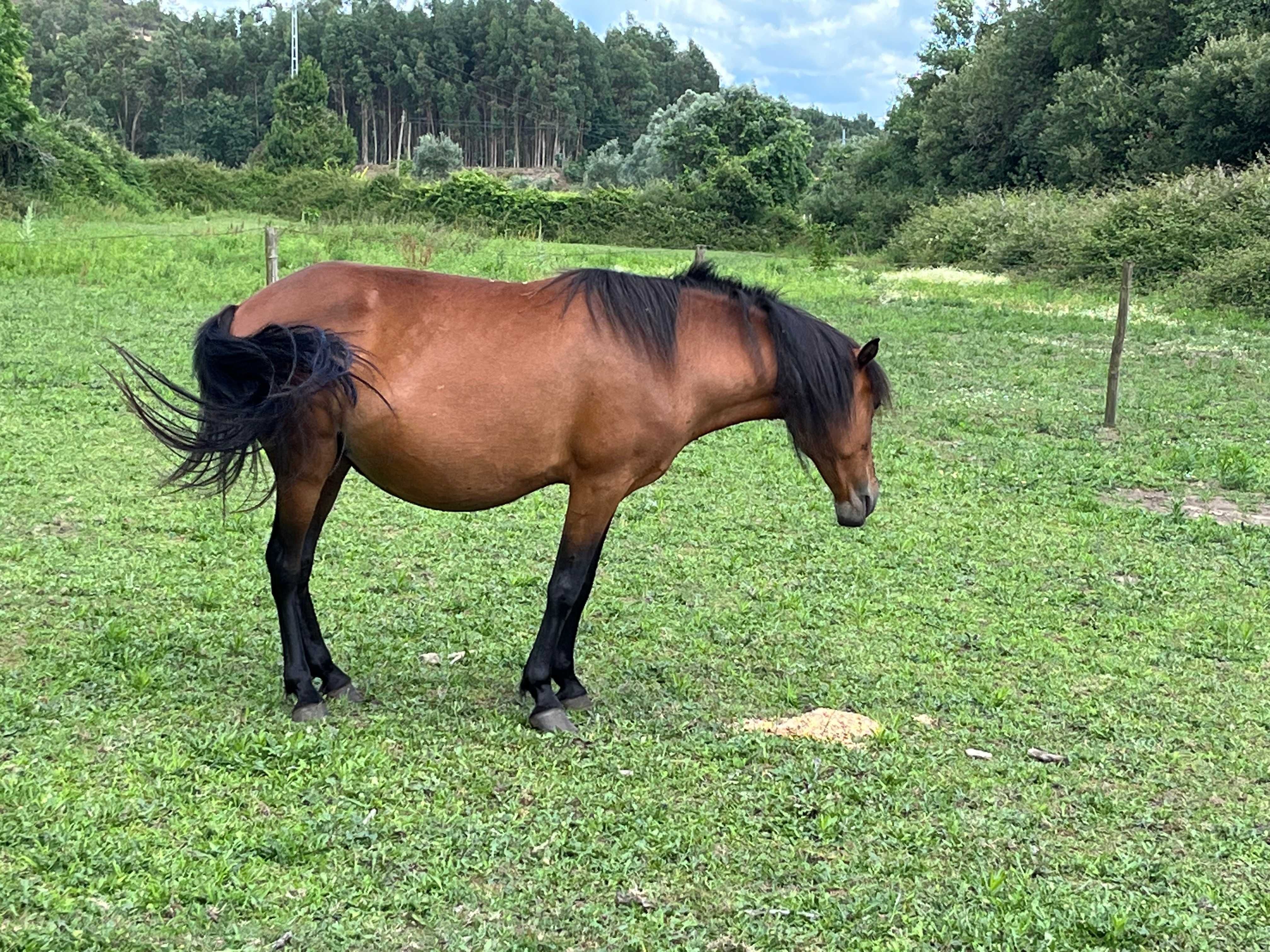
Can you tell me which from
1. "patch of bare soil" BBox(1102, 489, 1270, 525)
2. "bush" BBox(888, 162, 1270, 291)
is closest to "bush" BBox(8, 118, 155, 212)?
"bush" BBox(888, 162, 1270, 291)

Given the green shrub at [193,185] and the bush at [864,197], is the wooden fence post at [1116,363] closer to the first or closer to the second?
the bush at [864,197]

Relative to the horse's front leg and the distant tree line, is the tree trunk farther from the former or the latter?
the horse's front leg

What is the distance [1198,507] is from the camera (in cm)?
804

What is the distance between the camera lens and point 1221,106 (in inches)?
1161

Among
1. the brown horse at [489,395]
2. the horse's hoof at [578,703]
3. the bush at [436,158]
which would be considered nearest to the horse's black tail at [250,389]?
the brown horse at [489,395]

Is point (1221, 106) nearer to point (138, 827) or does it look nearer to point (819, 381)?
point (819, 381)

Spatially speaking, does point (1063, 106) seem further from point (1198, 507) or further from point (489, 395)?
point (489, 395)

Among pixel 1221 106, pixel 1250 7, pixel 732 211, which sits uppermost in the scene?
pixel 1250 7

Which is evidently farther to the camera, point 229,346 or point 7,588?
point 7,588

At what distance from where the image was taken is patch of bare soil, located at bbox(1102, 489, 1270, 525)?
7699 millimetres

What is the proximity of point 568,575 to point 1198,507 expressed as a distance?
19.0ft

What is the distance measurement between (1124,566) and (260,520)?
5.35 metres

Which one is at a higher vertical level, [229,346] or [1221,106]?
[1221,106]

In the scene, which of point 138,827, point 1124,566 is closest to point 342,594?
point 138,827
